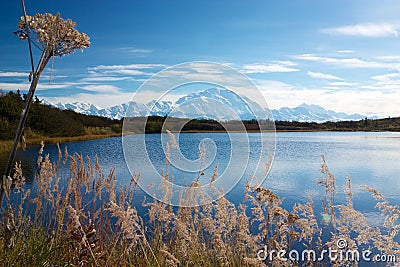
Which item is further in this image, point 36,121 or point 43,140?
point 36,121

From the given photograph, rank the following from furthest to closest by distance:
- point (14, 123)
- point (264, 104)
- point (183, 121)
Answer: point (14, 123) → point (183, 121) → point (264, 104)

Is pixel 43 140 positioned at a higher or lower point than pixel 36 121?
lower

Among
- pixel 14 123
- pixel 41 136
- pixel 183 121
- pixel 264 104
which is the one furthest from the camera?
pixel 41 136

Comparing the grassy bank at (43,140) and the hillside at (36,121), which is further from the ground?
the hillside at (36,121)

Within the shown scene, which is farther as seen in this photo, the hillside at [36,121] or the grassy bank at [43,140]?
the hillside at [36,121]

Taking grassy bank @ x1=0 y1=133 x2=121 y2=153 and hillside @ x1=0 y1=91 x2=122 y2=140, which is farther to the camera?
hillside @ x1=0 y1=91 x2=122 y2=140

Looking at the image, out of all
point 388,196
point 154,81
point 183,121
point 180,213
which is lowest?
point 388,196

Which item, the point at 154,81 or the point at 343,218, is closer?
the point at 343,218

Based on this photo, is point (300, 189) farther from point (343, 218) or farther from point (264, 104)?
point (343, 218)

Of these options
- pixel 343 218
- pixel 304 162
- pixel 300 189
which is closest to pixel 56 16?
pixel 343 218

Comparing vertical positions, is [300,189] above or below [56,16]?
below

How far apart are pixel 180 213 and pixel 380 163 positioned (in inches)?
644

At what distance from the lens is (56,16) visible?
2916mm

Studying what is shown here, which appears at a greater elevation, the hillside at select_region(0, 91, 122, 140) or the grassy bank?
the hillside at select_region(0, 91, 122, 140)
